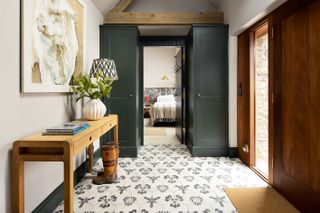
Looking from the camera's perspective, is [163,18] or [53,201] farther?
[163,18]

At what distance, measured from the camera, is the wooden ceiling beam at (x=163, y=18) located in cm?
384

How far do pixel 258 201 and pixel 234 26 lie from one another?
251 centimetres

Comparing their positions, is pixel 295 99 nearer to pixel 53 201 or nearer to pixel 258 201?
pixel 258 201

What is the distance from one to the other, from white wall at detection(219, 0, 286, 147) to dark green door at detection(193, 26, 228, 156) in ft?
0.27

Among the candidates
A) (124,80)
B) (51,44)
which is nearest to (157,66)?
(124,80)

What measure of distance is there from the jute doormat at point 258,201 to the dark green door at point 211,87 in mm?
1312

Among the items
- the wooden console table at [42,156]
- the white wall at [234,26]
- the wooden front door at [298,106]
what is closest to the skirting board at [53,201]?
the wooden console table at [42,156]

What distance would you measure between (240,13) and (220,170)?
2240 mm

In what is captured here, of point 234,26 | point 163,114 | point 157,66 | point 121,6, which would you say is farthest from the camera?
point 157,66

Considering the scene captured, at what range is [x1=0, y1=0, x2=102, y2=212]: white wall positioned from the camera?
141cm

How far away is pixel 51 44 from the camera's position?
6.57 feet

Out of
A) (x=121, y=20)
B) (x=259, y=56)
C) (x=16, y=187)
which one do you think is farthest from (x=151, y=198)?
(x=121, y=20)

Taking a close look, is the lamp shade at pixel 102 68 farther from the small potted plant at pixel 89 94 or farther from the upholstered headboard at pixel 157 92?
the upholstered headboard at pixel 157 92

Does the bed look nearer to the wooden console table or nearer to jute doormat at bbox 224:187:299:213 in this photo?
jute doormat at bbox 224:187:299:213
